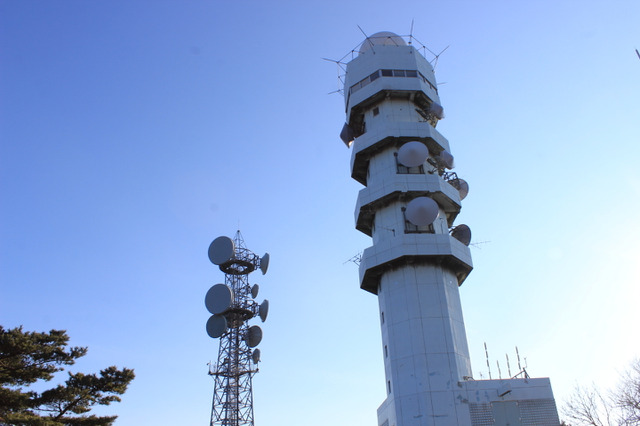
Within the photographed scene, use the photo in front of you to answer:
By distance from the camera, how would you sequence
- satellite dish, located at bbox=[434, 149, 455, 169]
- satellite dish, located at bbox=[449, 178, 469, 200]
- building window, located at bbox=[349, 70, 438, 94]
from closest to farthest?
satellite dish, located at bbox=[434, 149, 455, 169] < satellite dish, located at bbox=[449, 178, 469, 200] < building window, located at bbox=[349, 70, 438, 94]

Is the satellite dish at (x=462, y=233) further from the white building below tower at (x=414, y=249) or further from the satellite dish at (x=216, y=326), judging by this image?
the satellite dish at (x=216, y=326)

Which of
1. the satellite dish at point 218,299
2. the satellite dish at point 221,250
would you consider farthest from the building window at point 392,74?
the satellite dish at point 218,299

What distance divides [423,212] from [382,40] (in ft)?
68.1

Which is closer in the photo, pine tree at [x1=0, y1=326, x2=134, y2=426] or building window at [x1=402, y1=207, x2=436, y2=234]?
pine tree at [x1=0, y1=326, x2=134, y2=426]

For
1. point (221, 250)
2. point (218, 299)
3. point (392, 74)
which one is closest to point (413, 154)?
point (392, 74)

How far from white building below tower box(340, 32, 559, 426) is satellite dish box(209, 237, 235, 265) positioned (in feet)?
46.6

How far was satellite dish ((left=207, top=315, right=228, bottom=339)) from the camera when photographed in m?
49.4

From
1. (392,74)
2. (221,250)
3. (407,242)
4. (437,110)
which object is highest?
(392,74)

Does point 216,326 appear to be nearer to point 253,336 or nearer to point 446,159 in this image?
point 253,336

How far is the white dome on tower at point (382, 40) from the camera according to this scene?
4967 centimetres

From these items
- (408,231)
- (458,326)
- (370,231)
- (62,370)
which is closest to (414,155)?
(408,231)

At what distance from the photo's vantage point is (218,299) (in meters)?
49.0

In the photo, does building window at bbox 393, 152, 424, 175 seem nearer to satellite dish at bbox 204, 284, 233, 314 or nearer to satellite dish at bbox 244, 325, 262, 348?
satellite dish at bbox 204, 284, 233, 314

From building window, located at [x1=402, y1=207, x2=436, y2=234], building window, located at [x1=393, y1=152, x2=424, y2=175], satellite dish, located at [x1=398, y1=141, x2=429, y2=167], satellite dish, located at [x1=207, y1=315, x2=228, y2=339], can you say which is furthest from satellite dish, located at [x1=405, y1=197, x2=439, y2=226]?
satellite dish, located at [x1=207, y1=315, x2=228, y2=339]
